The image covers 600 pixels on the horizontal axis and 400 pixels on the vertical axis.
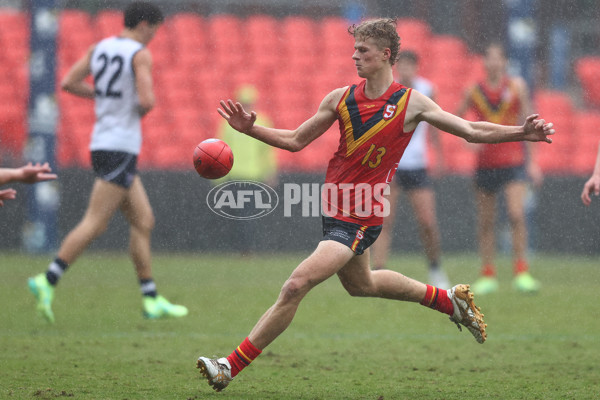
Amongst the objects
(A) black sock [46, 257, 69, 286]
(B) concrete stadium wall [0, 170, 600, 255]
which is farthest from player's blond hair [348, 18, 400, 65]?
(B) concrete stadium wall [0, 170, 600, 255]

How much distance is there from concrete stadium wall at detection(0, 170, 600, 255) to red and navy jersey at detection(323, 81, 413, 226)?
672cm

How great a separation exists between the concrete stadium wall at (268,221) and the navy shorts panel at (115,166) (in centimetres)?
452

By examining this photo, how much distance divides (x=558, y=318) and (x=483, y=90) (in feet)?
9.59

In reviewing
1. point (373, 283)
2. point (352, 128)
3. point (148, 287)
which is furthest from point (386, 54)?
point (148, 287)

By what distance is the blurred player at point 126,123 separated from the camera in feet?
24.3

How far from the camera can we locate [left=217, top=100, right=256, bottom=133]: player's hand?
17.1 feet

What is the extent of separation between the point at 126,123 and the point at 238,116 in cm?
255

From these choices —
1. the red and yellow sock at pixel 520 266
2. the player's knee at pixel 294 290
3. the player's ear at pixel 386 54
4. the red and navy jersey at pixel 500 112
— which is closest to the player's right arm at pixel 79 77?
the player's ear at pixel 386 54

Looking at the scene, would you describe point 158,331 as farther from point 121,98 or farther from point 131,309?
point 121,98

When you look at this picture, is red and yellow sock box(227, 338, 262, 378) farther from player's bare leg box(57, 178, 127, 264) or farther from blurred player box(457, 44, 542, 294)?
blurred player box(457, 44, 542, 294)

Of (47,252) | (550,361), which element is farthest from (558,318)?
(47,252)

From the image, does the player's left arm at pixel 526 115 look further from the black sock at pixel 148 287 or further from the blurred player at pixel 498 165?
the black sock at pixel 148 287

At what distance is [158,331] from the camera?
278 inches

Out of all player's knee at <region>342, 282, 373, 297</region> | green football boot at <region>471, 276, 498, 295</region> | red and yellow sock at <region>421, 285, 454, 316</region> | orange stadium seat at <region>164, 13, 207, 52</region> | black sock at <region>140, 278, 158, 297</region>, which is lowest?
green football boot at <region>471, 276, 498, 295</region>
